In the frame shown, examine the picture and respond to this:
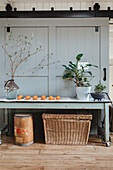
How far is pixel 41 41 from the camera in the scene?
12.6ft

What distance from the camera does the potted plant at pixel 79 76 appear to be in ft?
11.0

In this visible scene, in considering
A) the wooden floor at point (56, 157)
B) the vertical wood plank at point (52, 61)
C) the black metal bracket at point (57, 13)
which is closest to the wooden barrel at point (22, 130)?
the wooden floor at point (56, 157)

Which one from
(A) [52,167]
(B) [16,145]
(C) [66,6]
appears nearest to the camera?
(A) [52,167]

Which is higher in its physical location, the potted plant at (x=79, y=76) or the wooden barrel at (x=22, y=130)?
the potted plant at (x=79, y=76)

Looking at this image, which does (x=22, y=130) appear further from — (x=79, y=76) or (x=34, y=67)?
(x=79, y=76)

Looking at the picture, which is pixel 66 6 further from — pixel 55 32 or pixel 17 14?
pixel 17 14

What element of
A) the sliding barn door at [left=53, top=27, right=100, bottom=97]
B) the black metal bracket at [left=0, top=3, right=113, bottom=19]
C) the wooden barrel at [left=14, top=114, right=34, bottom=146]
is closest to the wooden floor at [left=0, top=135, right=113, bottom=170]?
the wooden barrel at [left=14, top=114, right=34, bottom=146]

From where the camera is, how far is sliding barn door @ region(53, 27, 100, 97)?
3812 millimetres

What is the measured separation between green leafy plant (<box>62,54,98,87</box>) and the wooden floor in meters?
1.22

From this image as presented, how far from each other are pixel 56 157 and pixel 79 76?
173cm

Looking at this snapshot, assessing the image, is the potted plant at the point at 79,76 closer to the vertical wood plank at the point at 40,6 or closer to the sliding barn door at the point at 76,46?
the sliding barn door at the point at 76,46

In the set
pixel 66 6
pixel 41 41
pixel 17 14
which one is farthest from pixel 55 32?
pixel 66 6

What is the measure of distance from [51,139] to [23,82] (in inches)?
54.5

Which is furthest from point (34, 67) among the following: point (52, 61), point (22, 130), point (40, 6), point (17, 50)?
point (40, 6)
